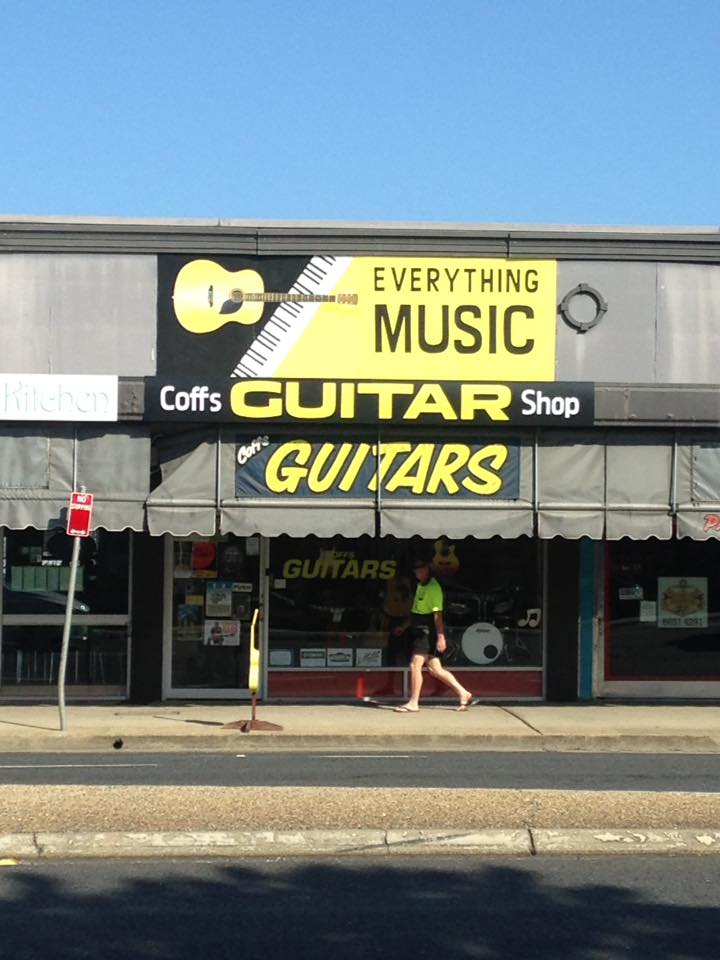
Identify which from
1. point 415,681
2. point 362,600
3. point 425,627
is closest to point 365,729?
point 415,681

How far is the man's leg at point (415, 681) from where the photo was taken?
1574 centimetres

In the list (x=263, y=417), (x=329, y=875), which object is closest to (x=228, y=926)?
(x=329, y=875)

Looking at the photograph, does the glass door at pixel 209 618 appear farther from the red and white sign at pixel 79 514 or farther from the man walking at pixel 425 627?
the red and white sign at pixel 79 514

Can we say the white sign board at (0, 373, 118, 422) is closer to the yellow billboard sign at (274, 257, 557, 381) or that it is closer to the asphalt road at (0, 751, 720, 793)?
the yellow billboard sign at (274, 257, 557, 381)

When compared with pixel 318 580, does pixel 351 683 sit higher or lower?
lower

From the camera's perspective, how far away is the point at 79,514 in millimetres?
14172

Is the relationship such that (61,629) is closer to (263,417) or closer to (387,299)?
(263,417)

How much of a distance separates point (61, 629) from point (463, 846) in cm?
1023

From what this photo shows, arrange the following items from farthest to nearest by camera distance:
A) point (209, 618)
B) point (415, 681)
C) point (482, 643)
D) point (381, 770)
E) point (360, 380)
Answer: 1. point (482, 643)
2. point (209, 618)
3. point (360, 380)
4. point (415, 681)
5. point (381, 770)

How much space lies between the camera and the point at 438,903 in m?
6.85

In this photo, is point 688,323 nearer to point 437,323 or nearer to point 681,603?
point 437,323

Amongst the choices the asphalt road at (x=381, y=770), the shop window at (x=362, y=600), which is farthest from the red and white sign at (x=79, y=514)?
the shop window at (x=362, y=600)

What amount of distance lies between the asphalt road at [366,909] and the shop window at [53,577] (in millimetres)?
9771

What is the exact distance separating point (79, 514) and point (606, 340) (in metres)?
6.62
